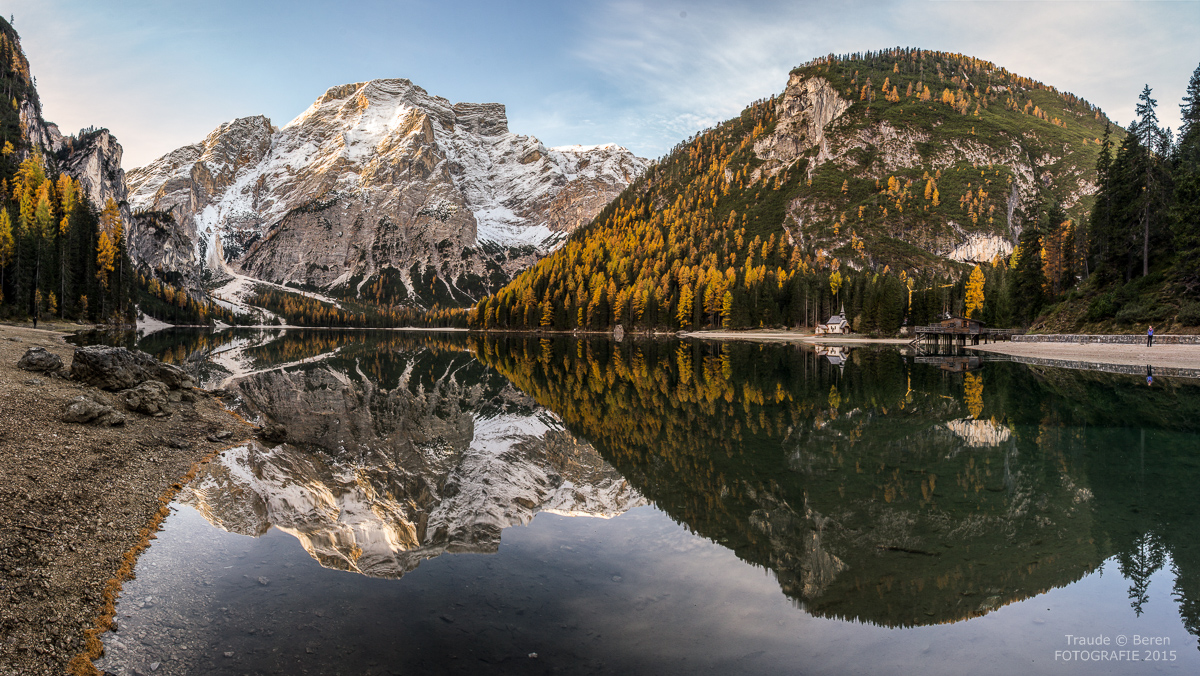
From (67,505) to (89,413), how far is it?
723 cm

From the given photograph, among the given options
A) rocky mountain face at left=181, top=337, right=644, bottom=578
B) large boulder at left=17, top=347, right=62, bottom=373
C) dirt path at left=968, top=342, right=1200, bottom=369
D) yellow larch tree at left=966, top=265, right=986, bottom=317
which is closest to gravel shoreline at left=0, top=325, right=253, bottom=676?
rocky mountain face at left=181, top=337, right=644, bottom=578

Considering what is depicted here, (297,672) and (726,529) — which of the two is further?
(726,529)

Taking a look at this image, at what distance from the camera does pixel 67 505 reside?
10.7 m

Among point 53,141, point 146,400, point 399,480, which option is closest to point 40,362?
point 146,400

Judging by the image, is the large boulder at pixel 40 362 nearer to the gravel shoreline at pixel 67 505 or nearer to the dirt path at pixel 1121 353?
the gravel shoreline at pixel 67 505

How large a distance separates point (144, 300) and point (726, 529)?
18639 centimetres

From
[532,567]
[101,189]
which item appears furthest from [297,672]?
[101,189]

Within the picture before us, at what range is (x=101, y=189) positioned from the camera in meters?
157

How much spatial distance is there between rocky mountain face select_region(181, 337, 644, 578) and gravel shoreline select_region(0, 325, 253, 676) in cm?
135

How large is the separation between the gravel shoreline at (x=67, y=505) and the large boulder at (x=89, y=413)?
298 millimetres

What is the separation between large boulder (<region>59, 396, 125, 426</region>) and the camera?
52.0 ft

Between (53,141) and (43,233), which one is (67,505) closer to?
(43,233)

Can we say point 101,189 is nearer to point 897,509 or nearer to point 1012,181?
point 897,509

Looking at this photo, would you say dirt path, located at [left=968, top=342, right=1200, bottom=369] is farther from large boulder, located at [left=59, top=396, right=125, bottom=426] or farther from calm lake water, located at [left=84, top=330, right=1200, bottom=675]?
large boulder, located at [left=59, top=396, right=125, bottom=426]
